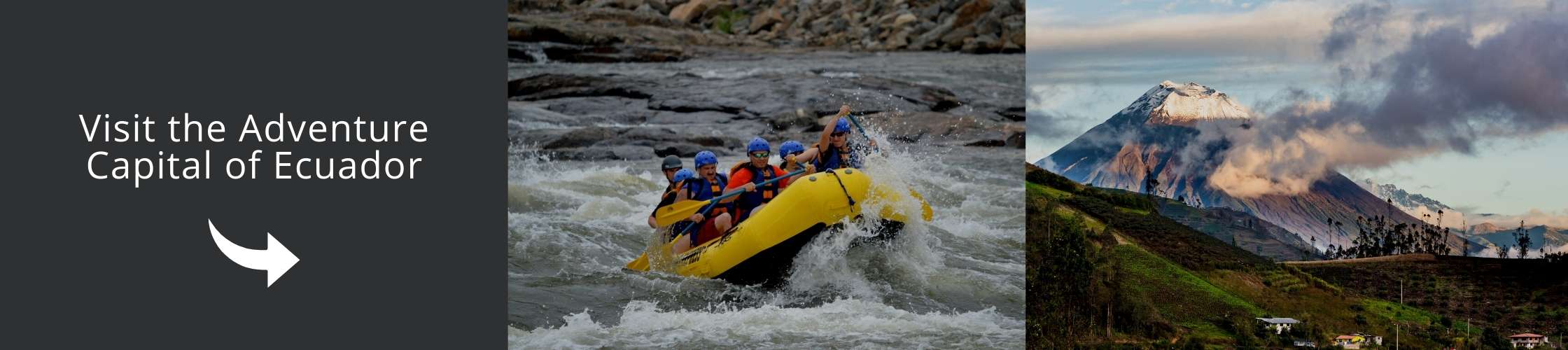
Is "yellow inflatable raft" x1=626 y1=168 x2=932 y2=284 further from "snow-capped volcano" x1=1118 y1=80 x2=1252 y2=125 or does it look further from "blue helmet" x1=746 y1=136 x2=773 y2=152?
"snow-capped volcano" x1=1118 y1=80 x2=1252 y2=125

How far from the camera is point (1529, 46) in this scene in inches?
151

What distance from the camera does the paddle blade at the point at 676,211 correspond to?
6.66 metres

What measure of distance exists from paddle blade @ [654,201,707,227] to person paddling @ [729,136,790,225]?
226 millimetres

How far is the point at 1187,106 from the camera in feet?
14.0

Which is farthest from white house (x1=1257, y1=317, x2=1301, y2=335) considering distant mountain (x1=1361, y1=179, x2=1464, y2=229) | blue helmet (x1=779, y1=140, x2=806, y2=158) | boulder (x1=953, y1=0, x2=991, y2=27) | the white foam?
boulder (x1=953, y1=0, x2=991, y2=27)

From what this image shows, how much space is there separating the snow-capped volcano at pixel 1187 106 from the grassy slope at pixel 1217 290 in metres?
0.29

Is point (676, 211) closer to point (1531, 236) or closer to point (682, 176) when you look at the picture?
point (682, 176)

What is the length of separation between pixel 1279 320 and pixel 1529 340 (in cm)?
61

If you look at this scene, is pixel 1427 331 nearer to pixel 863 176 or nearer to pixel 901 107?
pixel 863 176

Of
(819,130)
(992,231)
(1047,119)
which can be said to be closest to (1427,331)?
(1047,119)

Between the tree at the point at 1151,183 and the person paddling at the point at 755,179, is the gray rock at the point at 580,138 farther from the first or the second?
the tree at the point at 1151,183
